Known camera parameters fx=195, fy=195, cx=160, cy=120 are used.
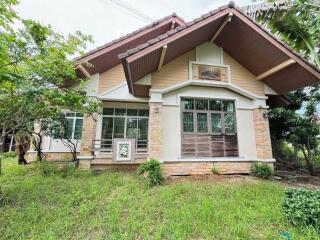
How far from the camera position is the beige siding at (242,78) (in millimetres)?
8367

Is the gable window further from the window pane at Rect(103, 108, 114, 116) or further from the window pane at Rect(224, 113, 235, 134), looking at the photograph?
the window pane at Rect(103, 108, 114, 116)

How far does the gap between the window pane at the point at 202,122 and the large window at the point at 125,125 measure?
3.68m

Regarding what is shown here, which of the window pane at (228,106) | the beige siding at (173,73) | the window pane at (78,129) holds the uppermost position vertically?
the beige siding at (173,73)

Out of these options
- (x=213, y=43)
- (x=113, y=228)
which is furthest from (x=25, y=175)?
(x=213, y=43)

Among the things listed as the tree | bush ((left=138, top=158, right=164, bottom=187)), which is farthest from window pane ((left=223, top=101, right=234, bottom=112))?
the tree

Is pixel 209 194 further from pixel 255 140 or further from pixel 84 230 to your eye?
pixel 255 140

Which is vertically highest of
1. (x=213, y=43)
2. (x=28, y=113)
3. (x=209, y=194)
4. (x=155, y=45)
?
(x=213, y=43)

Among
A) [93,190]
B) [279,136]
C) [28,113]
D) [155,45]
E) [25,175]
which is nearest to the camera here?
[28,113]

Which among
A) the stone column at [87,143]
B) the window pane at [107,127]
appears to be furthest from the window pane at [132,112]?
the stone column at [87,143]

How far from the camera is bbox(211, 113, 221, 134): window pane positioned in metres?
8.16

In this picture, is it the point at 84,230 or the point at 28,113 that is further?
the point at 28,113

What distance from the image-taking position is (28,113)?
5.19 meters

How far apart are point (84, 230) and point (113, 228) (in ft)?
1.87

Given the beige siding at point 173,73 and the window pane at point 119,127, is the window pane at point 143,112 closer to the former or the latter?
the window pane at point 119,127
